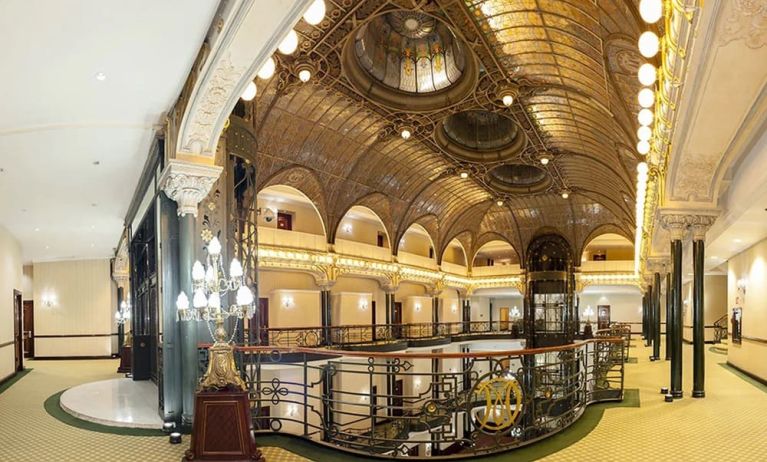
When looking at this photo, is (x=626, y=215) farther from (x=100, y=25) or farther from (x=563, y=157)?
(x=100, y=25)

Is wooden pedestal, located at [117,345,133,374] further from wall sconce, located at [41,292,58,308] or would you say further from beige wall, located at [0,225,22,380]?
wall sconce, located at [41,292,58,308]

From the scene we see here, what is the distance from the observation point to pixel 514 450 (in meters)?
5.51

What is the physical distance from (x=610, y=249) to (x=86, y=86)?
105ft

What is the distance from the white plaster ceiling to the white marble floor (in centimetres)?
356

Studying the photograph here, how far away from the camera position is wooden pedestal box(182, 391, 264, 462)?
5223 millimetres

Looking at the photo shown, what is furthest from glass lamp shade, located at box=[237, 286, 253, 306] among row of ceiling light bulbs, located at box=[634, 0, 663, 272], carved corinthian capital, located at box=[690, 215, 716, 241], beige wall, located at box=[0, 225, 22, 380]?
beige wall, located at box=[0, 225, 22, 380]

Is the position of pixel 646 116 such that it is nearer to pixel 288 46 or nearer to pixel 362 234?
pixel 288 46

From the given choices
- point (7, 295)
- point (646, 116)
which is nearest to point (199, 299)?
point (646, 116)

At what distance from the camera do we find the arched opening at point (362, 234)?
72.3 ft

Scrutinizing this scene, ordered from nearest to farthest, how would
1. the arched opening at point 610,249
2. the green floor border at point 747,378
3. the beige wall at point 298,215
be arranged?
the green floor border at point 747,378 → the beige wall at point 298,215 → the arched opening at point 610,249

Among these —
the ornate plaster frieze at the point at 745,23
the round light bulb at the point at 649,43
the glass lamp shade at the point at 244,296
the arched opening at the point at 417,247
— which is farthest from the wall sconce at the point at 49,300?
the ornate plaster frieze at the point at 745,23

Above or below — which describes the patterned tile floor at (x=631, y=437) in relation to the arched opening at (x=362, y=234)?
below

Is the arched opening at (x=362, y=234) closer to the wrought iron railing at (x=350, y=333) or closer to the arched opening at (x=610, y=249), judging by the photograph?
the wrought iron railing at (x=350, y=333)

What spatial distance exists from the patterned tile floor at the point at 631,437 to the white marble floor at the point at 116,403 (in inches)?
13.5
